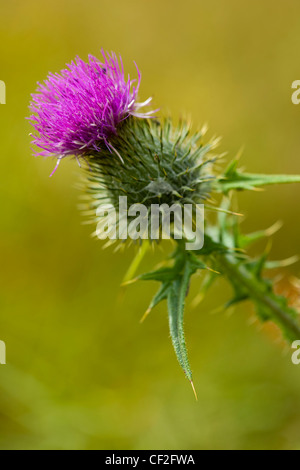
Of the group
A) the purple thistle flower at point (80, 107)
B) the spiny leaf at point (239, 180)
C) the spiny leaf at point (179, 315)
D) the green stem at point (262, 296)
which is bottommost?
the spiny leaf at point (179, 315)

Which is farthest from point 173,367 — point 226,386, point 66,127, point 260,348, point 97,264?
point 66,127

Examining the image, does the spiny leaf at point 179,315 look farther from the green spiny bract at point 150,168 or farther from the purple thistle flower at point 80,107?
the purple thistle flower at point 80,107

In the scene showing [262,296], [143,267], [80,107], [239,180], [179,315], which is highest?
[143,267]

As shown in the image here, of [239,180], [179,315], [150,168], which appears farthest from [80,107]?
[179,315]

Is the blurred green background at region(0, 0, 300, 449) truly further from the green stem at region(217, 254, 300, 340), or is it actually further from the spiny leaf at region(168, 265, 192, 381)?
the spiny leaf at region(168, 265, 192, 381)

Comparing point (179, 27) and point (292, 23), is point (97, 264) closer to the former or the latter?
point (179, 27)

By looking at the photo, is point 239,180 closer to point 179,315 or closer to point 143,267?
point 179,315

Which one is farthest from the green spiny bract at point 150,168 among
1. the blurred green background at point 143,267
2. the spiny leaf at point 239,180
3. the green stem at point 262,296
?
the blurred green background at point 143,267
